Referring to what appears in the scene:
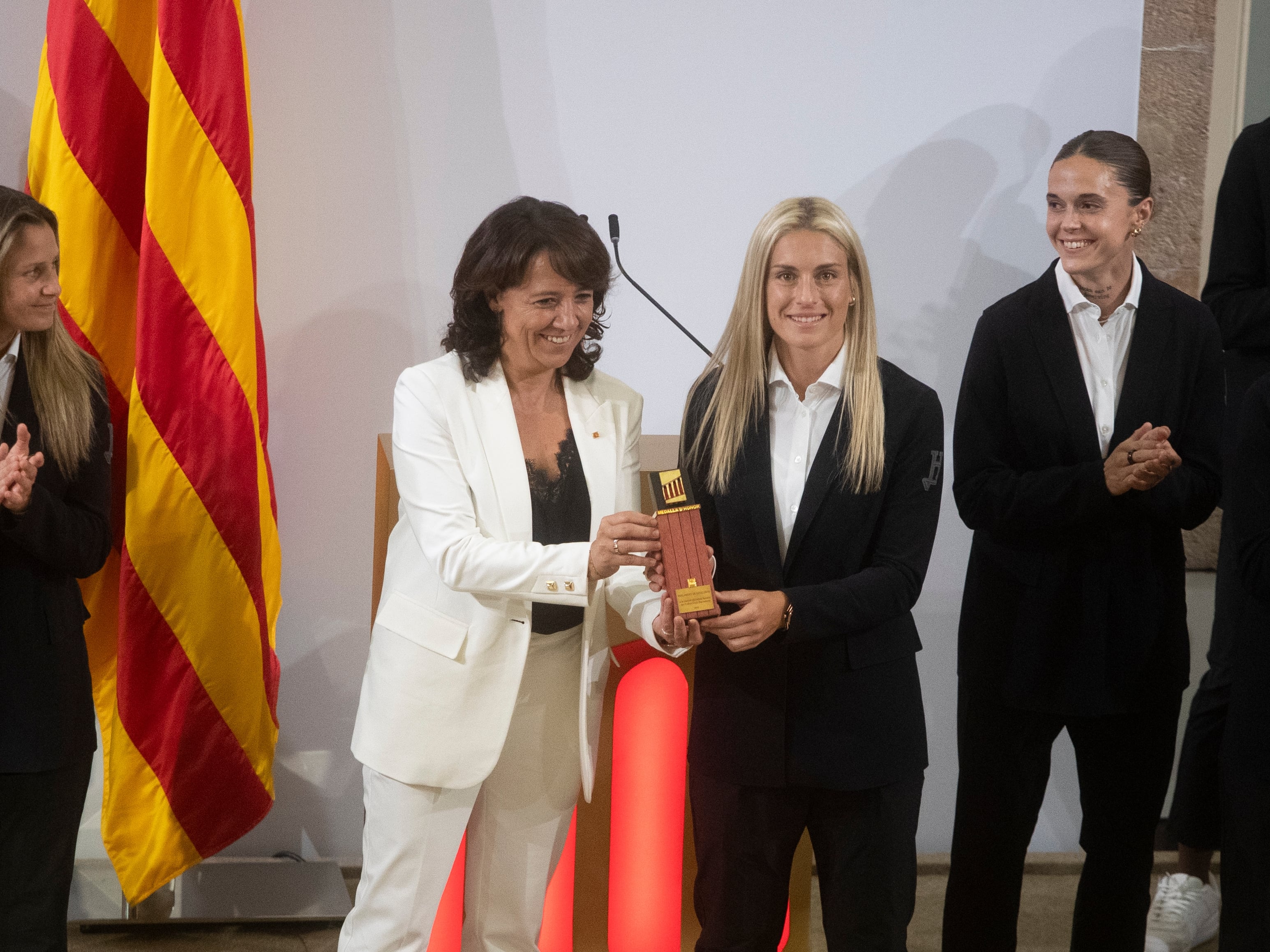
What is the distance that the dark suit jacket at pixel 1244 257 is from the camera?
265 cm

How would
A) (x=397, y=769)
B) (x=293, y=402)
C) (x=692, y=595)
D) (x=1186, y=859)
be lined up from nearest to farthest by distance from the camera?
(x=692, y=595), (x=397, y=769), (x=1186, y=859), (x=293, y=402)


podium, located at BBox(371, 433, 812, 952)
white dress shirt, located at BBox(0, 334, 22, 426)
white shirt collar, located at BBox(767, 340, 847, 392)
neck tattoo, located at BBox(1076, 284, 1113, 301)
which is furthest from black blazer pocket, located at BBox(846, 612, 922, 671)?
white dress shirt, located at BBox(0, 334, 22, 426)

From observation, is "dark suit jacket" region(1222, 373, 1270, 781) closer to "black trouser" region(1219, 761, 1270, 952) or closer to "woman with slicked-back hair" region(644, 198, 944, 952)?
"black trouser" region(1219, 761, 1270, 952)

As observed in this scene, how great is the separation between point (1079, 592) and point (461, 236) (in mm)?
1875

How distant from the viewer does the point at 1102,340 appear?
228cm

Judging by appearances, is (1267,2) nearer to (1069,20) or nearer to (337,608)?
(1069,20)

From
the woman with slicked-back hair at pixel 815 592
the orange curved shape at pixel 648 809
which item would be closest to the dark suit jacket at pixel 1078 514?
the woman with slicked-back hair at pixel 815 592

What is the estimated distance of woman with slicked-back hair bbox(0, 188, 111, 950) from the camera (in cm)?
192

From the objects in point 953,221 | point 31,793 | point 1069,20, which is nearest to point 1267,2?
point 1069,20

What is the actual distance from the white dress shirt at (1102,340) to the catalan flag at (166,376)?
178 cm

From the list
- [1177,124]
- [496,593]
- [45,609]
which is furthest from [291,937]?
[1177,124]

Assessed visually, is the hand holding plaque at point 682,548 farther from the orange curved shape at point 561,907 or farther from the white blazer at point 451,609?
the orange curved shape at point 561,907

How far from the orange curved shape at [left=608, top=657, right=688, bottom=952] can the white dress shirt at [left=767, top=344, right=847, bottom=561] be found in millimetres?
695

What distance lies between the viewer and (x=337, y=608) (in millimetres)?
3295
